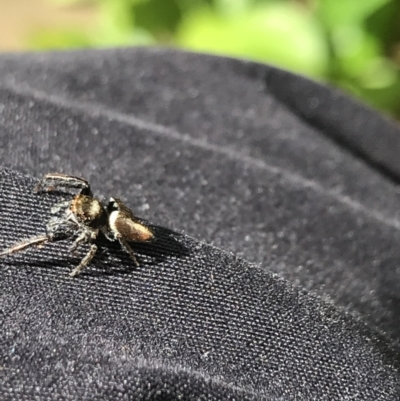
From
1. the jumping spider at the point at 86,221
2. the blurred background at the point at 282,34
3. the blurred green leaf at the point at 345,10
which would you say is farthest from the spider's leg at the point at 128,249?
the blurred green leaf at the point at 345,10

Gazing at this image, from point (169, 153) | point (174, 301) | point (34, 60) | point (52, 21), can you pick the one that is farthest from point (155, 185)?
point (52, 21)

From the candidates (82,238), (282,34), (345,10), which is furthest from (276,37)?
(82,238)

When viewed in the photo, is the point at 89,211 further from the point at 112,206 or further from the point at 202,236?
the point at 202,236

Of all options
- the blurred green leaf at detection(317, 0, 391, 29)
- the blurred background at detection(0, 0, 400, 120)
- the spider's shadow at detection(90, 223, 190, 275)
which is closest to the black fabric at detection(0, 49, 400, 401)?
the spider's shadow at detection(90, 223, 190, 275)

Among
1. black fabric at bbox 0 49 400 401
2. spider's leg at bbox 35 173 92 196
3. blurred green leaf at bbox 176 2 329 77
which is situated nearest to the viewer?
black fabric at bbox 0 49 400 401

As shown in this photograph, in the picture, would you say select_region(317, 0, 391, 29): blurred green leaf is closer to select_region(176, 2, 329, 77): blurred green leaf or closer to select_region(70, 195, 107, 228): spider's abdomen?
select_region(176, 2, 329, 77): blurred green leaf

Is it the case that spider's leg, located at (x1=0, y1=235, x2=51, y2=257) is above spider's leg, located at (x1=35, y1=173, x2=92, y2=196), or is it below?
below

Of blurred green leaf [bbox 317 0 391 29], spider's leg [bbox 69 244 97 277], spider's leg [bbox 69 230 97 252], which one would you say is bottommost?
spider's leg [bbox 69 230 97 252]

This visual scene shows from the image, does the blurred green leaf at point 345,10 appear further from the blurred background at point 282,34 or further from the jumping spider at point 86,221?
the jumping spider at point 86,221

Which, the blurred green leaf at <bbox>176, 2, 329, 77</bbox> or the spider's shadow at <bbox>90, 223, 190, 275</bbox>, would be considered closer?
the spider's shadow at <bbox>90, 223, 190, 275</bbox>
